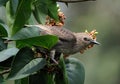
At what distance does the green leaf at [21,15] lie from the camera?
186cm

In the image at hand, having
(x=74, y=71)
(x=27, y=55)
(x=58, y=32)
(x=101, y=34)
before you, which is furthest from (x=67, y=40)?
(x=101, y=34)

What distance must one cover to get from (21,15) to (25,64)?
179 mm

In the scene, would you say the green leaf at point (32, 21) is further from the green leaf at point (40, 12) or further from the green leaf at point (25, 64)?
the green leaf at point (25, 64)

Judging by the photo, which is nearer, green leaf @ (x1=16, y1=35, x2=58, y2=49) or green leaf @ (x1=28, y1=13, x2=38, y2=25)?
green leaf @ (x1=16, y1=35, x2=58, y2=49)

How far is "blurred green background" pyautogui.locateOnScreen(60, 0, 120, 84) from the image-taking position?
8.20 meters

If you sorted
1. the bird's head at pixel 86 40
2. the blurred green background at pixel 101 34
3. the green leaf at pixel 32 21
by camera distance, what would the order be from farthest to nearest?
1. the blurred green background at pixel 101 34
2. the bird's head at pixel 86 40
3. the green leaf at pixel 32 21

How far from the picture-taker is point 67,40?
2246 mm

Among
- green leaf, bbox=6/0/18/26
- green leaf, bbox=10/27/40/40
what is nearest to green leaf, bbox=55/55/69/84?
green leaf, bbox=10/27/40/40

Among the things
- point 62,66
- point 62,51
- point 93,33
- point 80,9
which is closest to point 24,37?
point 62,66

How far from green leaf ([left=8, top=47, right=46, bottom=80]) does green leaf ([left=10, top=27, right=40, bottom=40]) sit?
5 cm

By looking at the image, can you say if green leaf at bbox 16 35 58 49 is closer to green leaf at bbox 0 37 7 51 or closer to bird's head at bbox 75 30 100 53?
green leaf at bbox 0 37 7 51

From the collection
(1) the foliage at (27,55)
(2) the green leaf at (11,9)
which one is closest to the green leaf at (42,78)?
(1) the foliage at (27,55)

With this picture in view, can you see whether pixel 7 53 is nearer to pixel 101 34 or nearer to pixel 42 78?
pixel 42 78

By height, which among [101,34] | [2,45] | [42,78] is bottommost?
[42,78]
